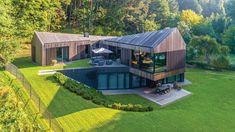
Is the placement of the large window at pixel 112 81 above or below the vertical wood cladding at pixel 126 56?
below

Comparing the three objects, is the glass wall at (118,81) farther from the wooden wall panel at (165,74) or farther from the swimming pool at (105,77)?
the wooden wall panel at (165,74)

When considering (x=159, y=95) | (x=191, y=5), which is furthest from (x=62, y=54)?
(x=191, y=5)

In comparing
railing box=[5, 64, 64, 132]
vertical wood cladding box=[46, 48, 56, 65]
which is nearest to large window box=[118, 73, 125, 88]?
vertical wood cladding box=[46, 48, 56, 65]

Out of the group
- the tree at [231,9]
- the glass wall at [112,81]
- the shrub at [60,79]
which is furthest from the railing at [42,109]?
the tree at [231,9]

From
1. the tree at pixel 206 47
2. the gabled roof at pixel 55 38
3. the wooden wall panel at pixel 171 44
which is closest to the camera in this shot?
the wooden wall panel at pixel 171 44

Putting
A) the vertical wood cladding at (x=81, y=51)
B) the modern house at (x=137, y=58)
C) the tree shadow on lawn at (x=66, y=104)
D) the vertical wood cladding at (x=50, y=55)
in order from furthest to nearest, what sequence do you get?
the vertical wood cladding at (x=81, y=51) < the vertical wood cladding at (x=50, y=55) < the modern house at (x=137, y=58) < the tree shadow on lawn at (x=66, y=104)

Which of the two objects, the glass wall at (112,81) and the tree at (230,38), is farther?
the tree at (230,38)

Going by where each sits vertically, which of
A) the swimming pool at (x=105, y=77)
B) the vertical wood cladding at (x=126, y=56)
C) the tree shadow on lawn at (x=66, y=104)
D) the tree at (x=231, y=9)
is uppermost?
the tree at (x=231, y=9)

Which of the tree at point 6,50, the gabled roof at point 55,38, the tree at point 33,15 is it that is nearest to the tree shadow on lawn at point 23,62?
the gabled roof at point 55,38
